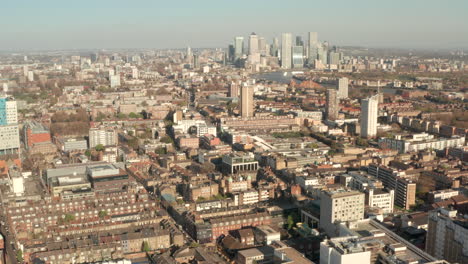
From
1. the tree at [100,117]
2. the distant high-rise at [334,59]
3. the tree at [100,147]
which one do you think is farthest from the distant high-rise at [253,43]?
the tree at [100,147]

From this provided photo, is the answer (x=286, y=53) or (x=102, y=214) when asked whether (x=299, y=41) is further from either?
(x=102, y=214)

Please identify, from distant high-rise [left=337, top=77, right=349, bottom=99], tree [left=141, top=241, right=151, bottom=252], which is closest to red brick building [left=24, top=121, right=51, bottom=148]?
tree [left=141, top=241, right=151, bottom=252]

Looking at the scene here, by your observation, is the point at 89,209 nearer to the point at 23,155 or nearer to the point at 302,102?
the point at 23,155

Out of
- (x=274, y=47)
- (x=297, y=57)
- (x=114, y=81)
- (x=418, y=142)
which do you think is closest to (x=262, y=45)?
(x=274, y=47)

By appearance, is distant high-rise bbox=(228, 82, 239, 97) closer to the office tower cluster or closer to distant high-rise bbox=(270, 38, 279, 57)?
the office tower cluster

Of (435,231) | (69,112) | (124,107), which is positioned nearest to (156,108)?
(124,107)

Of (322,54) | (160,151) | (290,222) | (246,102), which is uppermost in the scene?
(322,54)
